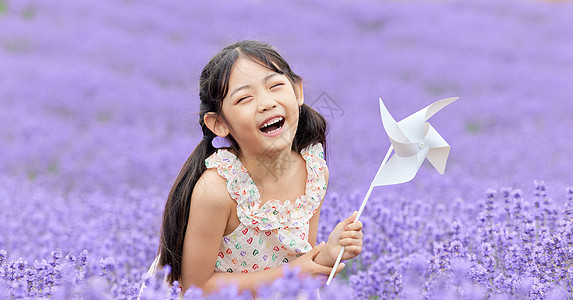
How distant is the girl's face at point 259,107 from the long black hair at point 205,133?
3cm

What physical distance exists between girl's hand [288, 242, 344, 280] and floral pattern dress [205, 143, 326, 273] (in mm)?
132

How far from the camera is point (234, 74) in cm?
228

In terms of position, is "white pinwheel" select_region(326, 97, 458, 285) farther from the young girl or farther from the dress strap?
the dress strap

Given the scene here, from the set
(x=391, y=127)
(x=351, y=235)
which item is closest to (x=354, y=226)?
(x=351, y=235)

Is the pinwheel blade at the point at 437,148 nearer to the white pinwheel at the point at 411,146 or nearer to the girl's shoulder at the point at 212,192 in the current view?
the white pinwheel at the point at 411,146

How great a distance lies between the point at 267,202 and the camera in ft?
7.94

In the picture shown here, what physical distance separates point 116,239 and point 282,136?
59.0 inches

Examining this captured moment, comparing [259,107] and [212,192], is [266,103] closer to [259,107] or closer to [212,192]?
[259,107]

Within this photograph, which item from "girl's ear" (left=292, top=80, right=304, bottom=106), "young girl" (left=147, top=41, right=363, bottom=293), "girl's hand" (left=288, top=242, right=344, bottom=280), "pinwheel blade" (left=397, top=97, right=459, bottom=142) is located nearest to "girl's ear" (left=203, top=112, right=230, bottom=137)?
"young girl" (left=147, top=41, right=363, bottom=293)

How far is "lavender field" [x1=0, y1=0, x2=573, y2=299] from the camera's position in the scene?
2355mm

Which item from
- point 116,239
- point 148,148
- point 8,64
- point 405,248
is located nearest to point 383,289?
point 405,248

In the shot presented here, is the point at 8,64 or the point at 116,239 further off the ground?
the point at 116,239

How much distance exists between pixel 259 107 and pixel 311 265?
0.55 metres

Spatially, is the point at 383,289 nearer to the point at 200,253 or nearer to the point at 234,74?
the point at 200,253
